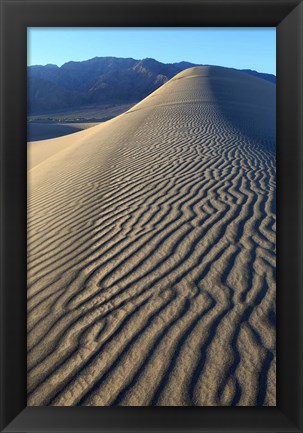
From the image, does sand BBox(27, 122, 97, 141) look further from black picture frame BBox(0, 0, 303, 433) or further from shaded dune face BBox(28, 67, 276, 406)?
black picture frame BBox(0, 0, 303, 433)

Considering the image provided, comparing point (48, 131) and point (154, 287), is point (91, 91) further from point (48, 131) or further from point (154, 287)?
point (154, 287)

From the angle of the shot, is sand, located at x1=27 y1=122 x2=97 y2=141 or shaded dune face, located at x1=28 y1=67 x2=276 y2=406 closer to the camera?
shaded dune face, located at x1=28 y1=67 x2=276 y2=406

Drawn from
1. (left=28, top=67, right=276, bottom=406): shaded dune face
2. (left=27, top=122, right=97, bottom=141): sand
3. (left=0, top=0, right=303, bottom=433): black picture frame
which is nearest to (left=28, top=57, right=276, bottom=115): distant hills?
(left=27, top=122, right=97, bottom=141): sand

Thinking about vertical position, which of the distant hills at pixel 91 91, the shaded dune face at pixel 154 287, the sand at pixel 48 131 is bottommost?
the shaded dune face at pixel 154 287

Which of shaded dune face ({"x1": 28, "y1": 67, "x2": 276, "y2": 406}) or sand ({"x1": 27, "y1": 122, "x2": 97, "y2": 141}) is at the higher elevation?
sand ({"x1": 27, "y1": 122, "x2": 97, "y2": 141})
